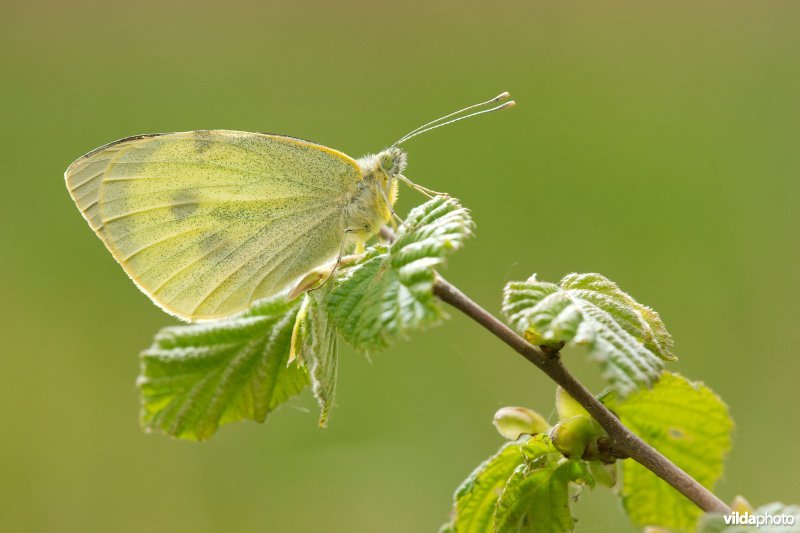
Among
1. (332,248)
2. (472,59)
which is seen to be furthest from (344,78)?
(332,248)

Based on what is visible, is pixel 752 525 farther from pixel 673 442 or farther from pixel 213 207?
pixel 213 207

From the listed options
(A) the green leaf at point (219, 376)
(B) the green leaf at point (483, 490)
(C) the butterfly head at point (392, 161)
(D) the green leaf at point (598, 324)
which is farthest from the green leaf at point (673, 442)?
(C) the butterfly head at point (392, 161)

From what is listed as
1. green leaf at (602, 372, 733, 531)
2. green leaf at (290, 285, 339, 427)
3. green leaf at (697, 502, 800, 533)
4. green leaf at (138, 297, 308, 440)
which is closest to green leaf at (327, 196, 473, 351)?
green leaf at (290, 285, 339, 427)

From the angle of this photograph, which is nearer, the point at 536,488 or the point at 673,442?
the point at 536,488

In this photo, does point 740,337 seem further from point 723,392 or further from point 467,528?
point 467,528

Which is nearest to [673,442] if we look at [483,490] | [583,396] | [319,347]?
[483,490]

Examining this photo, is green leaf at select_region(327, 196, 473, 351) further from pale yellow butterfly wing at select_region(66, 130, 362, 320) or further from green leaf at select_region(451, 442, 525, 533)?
pale yellow butterfly wing at select_region(66, 130, 362, 320)
